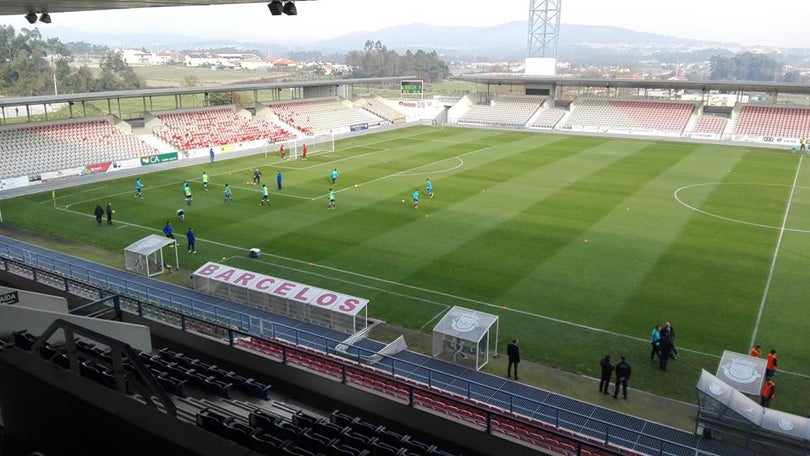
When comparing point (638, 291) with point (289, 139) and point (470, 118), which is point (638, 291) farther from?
point (470, 118)

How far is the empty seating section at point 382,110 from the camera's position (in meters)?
70.8

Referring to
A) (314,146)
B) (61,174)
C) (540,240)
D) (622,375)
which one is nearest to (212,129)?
(314,146)

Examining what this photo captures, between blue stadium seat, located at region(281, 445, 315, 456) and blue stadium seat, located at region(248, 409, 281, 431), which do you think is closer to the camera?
blue stadium seat, located at region(281, 445, 315, 456)

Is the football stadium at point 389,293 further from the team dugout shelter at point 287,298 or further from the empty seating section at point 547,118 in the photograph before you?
the empty seating section at point 547,118

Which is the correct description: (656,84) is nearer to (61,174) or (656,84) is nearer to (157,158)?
(157,158)

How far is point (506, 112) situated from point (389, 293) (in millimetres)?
53482

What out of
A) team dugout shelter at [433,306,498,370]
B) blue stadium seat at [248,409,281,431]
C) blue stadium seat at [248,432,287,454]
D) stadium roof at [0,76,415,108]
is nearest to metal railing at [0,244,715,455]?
team dugout shelter at [433,306,498,370]

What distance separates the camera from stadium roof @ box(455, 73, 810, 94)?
5378 cm

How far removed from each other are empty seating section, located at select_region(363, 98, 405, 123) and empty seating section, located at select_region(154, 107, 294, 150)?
54.8 feet

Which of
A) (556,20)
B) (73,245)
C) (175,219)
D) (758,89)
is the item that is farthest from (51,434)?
(556,20)

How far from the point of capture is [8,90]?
103m

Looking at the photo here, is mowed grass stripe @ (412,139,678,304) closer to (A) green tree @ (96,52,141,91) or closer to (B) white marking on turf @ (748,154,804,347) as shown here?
(B) white marking on turf @ (748,154,804,347)

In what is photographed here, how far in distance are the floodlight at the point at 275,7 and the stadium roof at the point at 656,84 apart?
51297 millimetres

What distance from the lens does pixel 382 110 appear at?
7269 centimetres
